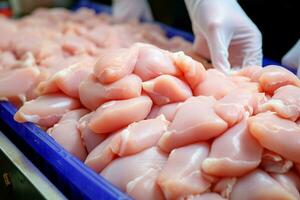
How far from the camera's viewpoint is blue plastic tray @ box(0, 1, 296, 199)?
0.93 meters

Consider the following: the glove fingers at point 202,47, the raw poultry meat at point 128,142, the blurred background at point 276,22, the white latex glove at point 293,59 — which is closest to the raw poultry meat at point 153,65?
the raw poultry meat at point 128,142

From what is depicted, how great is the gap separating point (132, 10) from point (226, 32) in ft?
4.06

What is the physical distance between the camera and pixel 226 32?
152cm

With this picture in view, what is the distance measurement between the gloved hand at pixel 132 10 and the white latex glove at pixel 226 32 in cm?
101

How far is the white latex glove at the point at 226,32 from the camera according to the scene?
1.49m

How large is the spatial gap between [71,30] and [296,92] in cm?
155

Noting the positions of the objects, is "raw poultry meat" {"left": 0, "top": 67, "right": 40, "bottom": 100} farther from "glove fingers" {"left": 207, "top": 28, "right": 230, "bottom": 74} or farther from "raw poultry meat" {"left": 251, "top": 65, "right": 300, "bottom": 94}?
"raw poultry meat" {"left": 251, "top": 65, "right": 300, "bottom": 94}

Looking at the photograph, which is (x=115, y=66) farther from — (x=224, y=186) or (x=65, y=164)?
(x=224, y=186)

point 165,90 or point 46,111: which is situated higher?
point 165,90

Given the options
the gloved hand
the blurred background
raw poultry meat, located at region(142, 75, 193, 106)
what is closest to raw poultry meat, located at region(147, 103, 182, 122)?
raw poultry meat, located at region(142, 75, 193, 106)

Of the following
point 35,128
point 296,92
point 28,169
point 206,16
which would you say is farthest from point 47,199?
point 206,16

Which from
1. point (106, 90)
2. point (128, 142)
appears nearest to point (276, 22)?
point (106, 90)

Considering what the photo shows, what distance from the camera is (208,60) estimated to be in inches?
67.0

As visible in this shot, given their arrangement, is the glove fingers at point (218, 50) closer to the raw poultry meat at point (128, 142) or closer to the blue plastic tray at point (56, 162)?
the raw poultry meat at point (128, 142)
